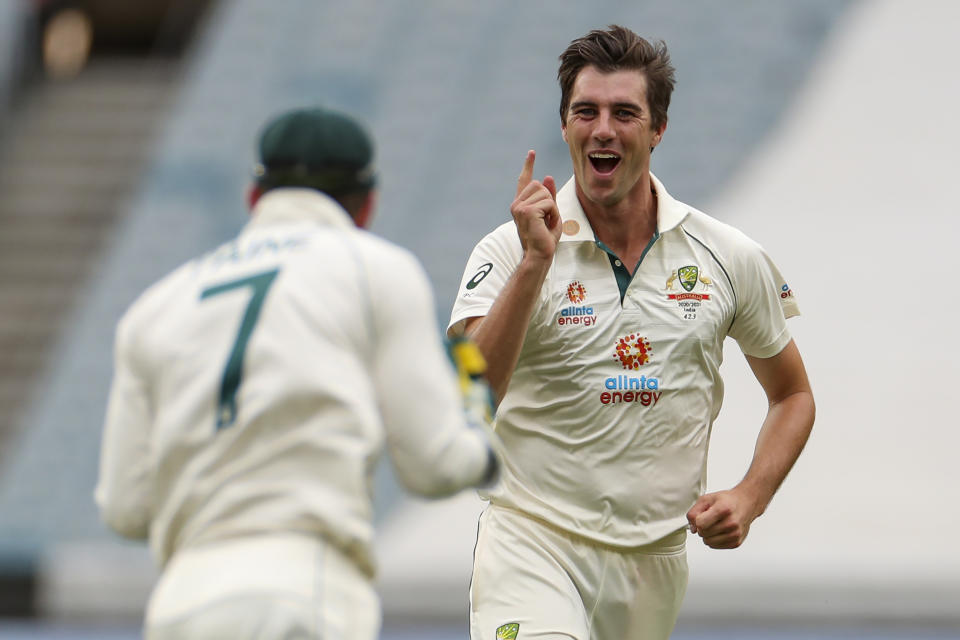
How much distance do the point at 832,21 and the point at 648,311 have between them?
9892 mm

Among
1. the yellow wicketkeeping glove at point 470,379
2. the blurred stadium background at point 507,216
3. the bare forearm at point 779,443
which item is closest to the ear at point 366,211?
the yellow wicketkeeping glove at point 470,379

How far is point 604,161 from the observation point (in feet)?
14.3

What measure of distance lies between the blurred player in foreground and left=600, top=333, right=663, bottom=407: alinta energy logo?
1217 mm

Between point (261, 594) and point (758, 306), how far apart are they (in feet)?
7.35

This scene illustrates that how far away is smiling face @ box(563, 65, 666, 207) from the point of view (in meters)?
4.27

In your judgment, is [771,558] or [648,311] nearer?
[648,311]

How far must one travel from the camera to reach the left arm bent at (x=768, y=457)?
4133 mm

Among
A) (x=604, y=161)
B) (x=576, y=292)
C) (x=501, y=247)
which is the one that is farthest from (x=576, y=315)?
(x=604, y=161)

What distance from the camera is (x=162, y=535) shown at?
2945 mm

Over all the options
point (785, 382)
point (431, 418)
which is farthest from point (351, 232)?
point (785, 382)

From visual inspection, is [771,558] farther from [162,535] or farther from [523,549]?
[162,535]

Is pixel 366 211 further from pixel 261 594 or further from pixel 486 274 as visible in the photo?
pixel 486 274

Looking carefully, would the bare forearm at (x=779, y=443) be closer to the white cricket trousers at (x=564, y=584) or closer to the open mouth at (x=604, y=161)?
the white cricket trousers at (x=564, y=584)

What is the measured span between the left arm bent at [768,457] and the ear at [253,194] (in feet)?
5.30
